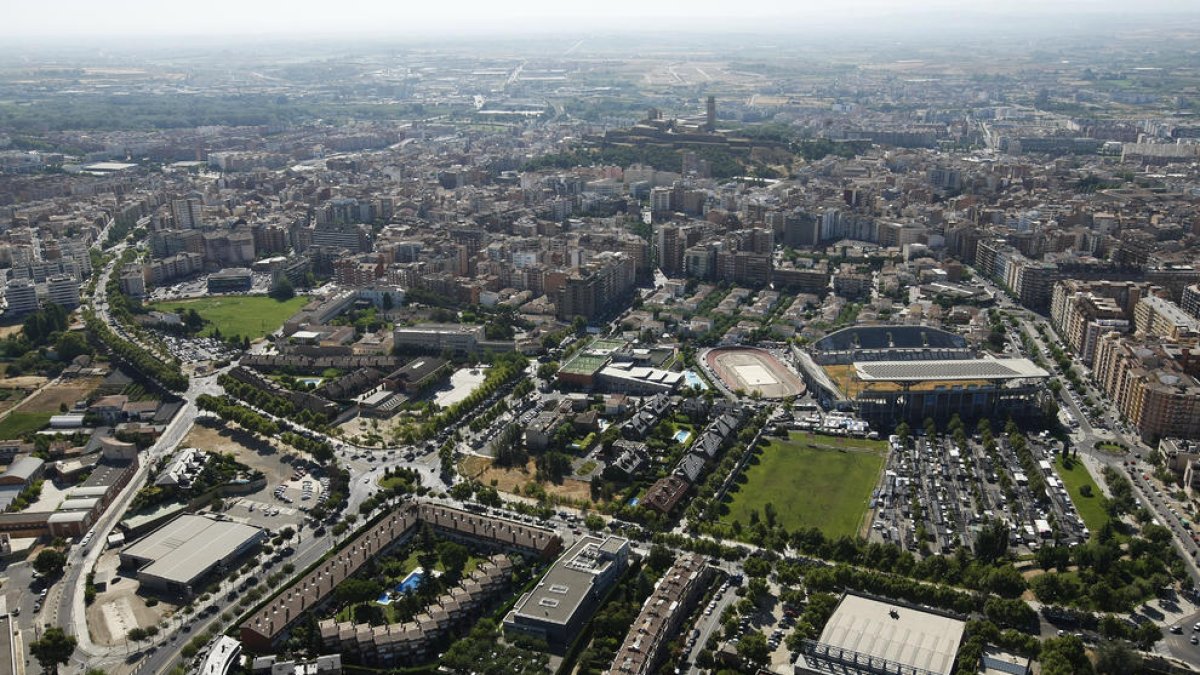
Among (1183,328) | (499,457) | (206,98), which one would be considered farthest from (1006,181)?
(206,98)

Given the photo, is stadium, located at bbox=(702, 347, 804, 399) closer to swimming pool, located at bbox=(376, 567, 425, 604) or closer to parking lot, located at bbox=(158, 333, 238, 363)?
swimming pool, located at bbox=(376, 567, 425, 604)

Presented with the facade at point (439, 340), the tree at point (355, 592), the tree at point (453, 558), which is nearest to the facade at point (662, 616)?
the tree at point (453, 558)

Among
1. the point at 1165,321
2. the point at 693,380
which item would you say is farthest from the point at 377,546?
the point at 1165,321

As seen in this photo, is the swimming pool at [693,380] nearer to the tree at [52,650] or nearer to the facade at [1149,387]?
the facade at [1149,387]

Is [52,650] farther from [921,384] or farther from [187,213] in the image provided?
[187,213]

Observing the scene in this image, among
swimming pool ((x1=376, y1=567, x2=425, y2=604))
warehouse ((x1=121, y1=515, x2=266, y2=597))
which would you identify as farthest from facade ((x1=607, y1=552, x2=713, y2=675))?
warehouse ((x1=121, y1=515, x2=266, y2=597))

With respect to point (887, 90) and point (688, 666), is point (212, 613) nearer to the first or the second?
point (688, 666)
